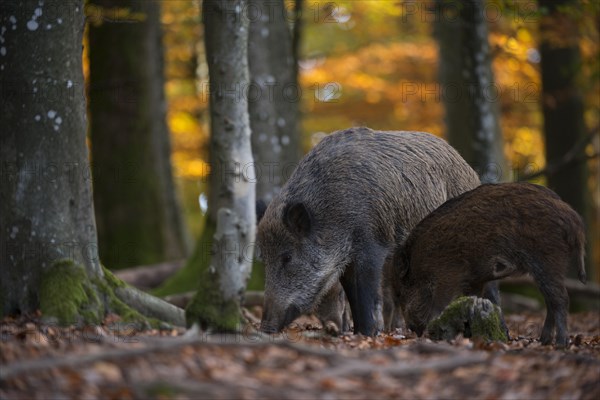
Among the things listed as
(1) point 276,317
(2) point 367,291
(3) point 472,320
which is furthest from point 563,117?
(3) point 472,320

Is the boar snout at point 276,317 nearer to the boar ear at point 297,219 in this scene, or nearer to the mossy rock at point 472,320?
the boar ear at point 297,219

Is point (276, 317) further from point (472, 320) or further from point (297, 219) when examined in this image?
point (472, 320)

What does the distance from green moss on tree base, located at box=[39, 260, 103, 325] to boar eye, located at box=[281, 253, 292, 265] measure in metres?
2.10

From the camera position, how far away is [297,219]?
28.7 feet

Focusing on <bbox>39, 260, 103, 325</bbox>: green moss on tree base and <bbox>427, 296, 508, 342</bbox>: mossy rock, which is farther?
<bbox>427, 296, 508, 342</bbox>: mossy rock

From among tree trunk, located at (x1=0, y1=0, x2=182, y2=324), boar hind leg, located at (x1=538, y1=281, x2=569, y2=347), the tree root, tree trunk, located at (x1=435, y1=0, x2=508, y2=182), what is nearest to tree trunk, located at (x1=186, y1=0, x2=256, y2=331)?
the tree root

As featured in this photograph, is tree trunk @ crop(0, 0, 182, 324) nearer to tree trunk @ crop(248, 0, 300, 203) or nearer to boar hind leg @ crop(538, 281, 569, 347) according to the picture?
boar hind leg @ crop(538, 281, 569, 347)

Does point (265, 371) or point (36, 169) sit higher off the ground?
point (36, 169)

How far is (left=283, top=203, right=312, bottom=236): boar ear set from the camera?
8.64 metres

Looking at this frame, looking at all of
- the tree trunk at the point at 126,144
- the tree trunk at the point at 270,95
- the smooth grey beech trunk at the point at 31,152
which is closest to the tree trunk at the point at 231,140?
the smooth grey beech trunk at the point at 31,152

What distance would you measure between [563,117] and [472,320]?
36.0ft

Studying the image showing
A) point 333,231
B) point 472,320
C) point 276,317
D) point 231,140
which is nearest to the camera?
point 472,320

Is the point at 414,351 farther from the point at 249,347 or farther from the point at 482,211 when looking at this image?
the point at 482,211

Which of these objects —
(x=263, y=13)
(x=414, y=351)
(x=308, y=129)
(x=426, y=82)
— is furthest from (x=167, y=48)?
(x=414, y=351)
